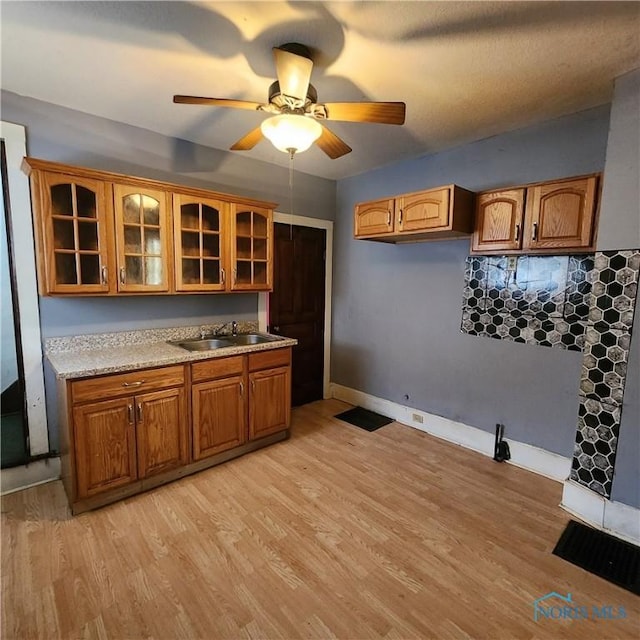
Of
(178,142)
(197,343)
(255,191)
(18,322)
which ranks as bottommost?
(197,343)

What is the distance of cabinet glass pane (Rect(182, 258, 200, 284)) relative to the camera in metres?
2.78

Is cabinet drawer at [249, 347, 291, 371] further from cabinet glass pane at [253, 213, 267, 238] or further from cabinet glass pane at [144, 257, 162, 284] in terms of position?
cabinet glass pane at [253, 213, 267, 238]

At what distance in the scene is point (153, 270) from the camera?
2.62 metres

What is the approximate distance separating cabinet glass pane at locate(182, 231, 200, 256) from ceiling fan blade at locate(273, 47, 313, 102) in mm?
1436

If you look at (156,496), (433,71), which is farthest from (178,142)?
(156,496)

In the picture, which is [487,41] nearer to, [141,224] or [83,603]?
[141,224]

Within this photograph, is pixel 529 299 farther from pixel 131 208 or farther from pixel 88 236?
pixel 88 236

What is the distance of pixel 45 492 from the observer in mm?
2377

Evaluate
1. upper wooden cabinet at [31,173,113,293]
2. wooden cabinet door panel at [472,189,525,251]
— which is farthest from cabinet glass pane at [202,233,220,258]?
wooden cabinet door panel at [472,189,525,251]

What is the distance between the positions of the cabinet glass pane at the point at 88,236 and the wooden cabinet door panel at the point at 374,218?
6.68 feet

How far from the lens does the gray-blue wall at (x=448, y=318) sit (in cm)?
253

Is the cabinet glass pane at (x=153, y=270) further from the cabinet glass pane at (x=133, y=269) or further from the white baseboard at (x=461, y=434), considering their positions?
the white baseboard at (x=461, y=434)

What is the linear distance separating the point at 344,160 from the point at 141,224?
6.32ft

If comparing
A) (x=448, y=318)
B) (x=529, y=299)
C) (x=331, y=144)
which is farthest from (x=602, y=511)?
(x=331, y=144)
